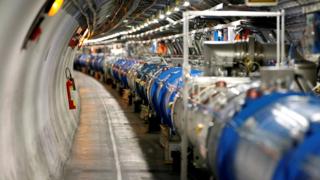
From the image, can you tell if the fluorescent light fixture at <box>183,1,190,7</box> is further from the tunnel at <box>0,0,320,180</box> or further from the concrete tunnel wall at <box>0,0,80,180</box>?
the concrete tunnel wall at <box>0,0,80,180</box>

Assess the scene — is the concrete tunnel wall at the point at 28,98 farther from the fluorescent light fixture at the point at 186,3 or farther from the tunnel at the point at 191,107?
the fluorescent light fixture at the point at 186,3

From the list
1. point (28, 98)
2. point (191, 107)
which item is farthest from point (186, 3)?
point (191, 107)

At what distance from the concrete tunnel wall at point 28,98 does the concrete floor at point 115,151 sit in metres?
0.44

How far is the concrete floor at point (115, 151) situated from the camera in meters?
9.84

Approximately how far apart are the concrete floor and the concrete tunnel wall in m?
0.44

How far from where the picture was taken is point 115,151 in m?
12.1

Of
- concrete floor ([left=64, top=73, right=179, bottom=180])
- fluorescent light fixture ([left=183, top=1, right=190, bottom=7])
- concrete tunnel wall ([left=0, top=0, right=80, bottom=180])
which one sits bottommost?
concrete floor ([left=64, top=73, right=179, bottom=180])

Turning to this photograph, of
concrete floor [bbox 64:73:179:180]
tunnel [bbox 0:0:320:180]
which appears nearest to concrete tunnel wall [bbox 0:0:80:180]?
tunnel [bbox 0:0:320:180]

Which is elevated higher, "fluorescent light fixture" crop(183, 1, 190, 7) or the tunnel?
"fluorescent light fixture" crop(183, 1, 190, 7)

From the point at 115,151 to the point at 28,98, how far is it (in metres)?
4.24

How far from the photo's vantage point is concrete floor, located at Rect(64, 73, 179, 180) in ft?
32.3

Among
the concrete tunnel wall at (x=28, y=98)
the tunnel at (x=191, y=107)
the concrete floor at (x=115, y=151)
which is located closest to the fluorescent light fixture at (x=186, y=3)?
the tunnel at (x=191, y=107)

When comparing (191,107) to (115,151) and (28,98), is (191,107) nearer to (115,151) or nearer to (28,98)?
(28,98)

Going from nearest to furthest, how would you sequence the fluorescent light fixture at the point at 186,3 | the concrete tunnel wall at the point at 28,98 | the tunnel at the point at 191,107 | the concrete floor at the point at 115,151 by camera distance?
the tunnel at the point at 191,107 → the concrete tunnel wall at the point at 28,98 → the concrete floor at the point at 115,151 → the fluorescent light fixture at the point at 186,3
